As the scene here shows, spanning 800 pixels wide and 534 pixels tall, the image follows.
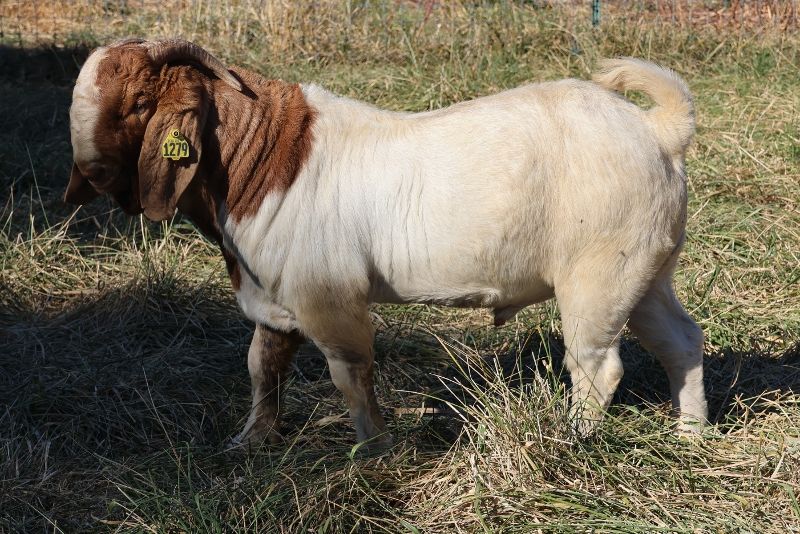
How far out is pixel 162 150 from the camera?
3900mm

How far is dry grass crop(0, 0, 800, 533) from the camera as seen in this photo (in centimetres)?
374

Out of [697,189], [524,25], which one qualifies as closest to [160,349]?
[697,189]

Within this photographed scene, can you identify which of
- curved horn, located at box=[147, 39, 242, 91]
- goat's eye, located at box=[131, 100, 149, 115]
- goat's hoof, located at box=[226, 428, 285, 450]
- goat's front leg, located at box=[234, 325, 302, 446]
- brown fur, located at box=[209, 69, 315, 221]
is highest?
curved horn, located at box=[147, 39, 242, 91]

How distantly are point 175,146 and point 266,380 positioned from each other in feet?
3.90

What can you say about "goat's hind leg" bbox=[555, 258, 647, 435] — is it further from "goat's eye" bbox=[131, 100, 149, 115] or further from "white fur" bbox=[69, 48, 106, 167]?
"white fur" bbox=[69, 48, 106, 167]

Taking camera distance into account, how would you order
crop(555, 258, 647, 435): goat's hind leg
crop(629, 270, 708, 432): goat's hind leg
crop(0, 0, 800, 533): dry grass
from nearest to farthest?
crop(0, 0, 800, 533): dry grass → crop(555, 258, 647, 435): goat's hind leg → crop(629, 270, 708, 432): goat's hind leg

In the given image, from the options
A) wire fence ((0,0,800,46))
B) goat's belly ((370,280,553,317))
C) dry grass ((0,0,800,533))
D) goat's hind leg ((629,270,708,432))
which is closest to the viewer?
dry grass ((0,0,800,533))

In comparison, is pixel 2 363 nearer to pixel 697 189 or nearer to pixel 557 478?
pixel 557 478

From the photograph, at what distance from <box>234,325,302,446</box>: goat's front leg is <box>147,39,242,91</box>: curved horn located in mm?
1057

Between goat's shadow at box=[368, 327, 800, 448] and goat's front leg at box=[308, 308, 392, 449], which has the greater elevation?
goat's front leg at box=[308, 308, 392, 449]

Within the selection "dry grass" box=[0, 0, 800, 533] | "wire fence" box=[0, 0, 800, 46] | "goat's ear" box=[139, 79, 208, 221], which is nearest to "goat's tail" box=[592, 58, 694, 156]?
"dry grass" box=[0, 0, 800, 533]

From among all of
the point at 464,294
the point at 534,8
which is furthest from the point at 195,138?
the point at 534,8

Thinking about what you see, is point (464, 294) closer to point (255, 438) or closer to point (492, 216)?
point (492, 216)

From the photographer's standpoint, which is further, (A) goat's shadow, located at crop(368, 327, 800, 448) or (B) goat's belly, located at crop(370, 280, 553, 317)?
(A) goat's shadow, located at crop(368, 327, 800, 448)
